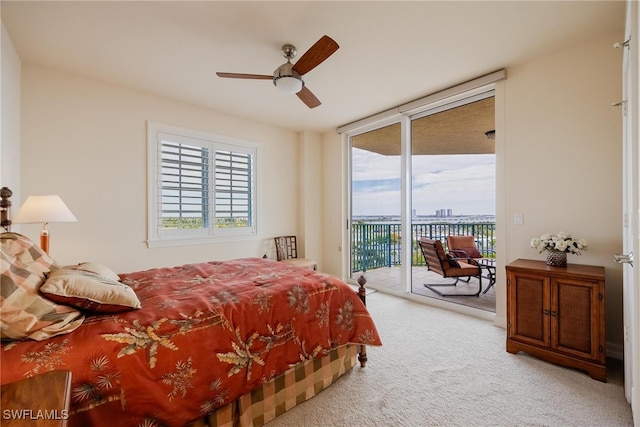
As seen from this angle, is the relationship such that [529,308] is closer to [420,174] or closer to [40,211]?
[420,174]

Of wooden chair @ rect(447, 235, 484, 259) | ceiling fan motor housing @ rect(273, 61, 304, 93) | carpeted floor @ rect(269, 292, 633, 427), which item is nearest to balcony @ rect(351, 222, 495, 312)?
wooden chair @ rect(447, 235, 484, 259)

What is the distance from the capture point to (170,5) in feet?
6.59

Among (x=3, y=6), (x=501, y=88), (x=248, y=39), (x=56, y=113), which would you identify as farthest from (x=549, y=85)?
(x=56, y=113)

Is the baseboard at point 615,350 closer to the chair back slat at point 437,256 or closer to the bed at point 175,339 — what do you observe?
the chair back slat at point 437,256

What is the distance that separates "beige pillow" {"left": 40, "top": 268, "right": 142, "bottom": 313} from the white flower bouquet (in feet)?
9.85

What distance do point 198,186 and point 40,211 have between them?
174 cm

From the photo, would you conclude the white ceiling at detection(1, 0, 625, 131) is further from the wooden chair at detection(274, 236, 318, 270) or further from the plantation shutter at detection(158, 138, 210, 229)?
the wooden chair at detection(274, 236, 318, 270)

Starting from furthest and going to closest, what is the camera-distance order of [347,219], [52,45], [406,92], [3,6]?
1. [347,219]
2. [406,92]
3. [52,45]
4. [3,6]

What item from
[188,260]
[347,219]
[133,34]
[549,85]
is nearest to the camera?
[133,34]

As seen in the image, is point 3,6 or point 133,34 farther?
point 133,34

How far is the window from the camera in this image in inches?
140

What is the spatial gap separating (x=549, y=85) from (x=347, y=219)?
10.1 ft

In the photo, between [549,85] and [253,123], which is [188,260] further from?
[549,85]

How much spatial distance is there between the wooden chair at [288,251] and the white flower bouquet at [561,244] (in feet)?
9.50
